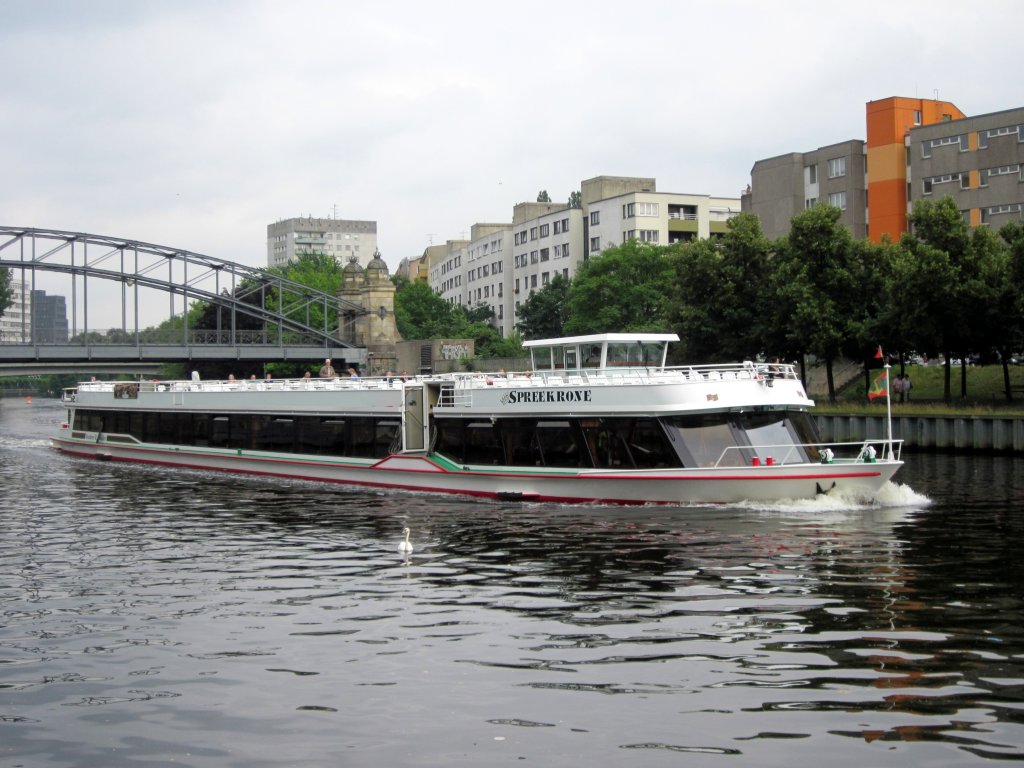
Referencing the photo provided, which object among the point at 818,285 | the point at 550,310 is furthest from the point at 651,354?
the point at 550,310

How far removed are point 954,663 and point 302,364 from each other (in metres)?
106

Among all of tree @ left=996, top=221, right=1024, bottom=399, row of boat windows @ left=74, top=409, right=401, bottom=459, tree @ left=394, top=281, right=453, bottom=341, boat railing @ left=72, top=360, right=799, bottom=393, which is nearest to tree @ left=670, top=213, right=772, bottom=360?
tree @ left=996, top=221, right=1024, bottom=399

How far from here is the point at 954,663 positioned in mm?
13328

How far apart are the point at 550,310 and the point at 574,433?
266 feet

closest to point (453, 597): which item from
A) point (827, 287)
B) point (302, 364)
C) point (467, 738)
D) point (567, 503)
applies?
point (467, 738)

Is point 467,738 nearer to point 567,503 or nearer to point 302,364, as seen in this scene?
point 567,503

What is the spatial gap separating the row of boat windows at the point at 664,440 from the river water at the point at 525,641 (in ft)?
5.79

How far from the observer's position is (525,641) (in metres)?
14.8

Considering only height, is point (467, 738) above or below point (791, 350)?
below

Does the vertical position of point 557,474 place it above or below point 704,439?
below

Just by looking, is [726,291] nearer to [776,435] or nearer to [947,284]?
[947,284]

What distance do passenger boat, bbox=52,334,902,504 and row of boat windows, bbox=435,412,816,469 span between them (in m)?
0.03

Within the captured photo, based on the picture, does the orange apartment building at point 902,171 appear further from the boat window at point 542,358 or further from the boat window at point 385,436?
the boat window at point 385,436

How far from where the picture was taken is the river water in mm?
11008
